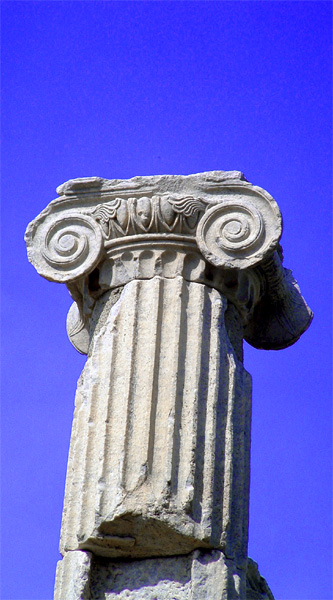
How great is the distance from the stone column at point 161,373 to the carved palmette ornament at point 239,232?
0.01 meters

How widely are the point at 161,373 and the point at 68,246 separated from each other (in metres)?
1.52

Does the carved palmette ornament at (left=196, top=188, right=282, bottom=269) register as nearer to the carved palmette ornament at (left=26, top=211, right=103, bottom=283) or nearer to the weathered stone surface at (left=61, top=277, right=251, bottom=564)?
the weathered stone surface at (left=61, top=277, right=251, bottom=564)

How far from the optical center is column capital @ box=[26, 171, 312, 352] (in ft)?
30.4

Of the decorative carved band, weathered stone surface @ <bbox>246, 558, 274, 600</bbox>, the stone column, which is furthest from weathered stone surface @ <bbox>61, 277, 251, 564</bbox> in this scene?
weathered stone surface @ <bbox>246, 558, 274, 600</bbox>

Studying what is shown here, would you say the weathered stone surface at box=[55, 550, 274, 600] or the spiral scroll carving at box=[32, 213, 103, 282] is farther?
the spiral scroll carving at box=[32, 213, 103, 282]

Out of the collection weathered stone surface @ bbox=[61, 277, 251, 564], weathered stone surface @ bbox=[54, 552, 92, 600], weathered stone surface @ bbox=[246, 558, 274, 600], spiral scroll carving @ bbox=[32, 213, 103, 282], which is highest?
spiral scroll carving @ bbox=[32, 213, 103, 282]

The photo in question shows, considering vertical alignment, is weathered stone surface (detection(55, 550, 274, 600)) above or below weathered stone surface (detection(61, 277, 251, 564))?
below

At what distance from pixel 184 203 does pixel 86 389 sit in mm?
1730

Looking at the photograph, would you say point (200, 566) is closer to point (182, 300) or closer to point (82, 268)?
point (182, 300)

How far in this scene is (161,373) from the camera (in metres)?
8.75

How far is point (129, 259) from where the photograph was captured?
9398mm

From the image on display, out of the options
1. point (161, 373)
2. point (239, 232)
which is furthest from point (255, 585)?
point (239, 232)

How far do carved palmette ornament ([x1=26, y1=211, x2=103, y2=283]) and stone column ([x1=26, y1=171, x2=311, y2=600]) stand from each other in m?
0.01

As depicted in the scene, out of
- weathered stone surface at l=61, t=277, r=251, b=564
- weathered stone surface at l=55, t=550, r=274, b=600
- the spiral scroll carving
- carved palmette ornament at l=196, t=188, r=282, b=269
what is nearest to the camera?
weathered stone surface at l=55, t=550, r=274, b=600
